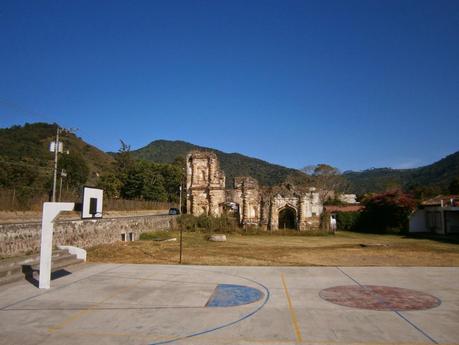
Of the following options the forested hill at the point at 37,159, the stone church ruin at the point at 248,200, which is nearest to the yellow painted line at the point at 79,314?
the forested hill at the point at 37,159

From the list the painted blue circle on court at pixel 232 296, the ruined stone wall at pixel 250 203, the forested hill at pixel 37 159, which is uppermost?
the forested hill at pixel 37 159

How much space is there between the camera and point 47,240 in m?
10.9

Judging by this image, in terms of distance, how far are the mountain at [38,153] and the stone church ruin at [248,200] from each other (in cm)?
1716

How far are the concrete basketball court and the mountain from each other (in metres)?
35.6

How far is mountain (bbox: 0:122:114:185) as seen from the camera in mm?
45862

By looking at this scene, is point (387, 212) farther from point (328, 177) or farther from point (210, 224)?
point (328, 177)

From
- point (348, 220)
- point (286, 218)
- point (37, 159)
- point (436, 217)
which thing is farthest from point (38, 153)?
point (436, 217)

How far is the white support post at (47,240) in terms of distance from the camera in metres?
10.7

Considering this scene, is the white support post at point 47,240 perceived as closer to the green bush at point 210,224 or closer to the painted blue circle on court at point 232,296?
the painted blue circle on court at point 232,296

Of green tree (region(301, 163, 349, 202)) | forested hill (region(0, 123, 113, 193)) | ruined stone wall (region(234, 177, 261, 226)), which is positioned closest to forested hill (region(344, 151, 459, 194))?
green tree (region(301, 163, 349, 202))

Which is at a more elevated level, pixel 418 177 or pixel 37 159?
pixel 418 177

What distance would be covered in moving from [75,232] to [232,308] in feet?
40.9

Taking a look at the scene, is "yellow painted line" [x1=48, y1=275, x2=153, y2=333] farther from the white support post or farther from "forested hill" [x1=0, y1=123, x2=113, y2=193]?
"forested hill" [x1=0, y1=123, x2=113, y2=193]

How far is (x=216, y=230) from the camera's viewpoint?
34.7 m
